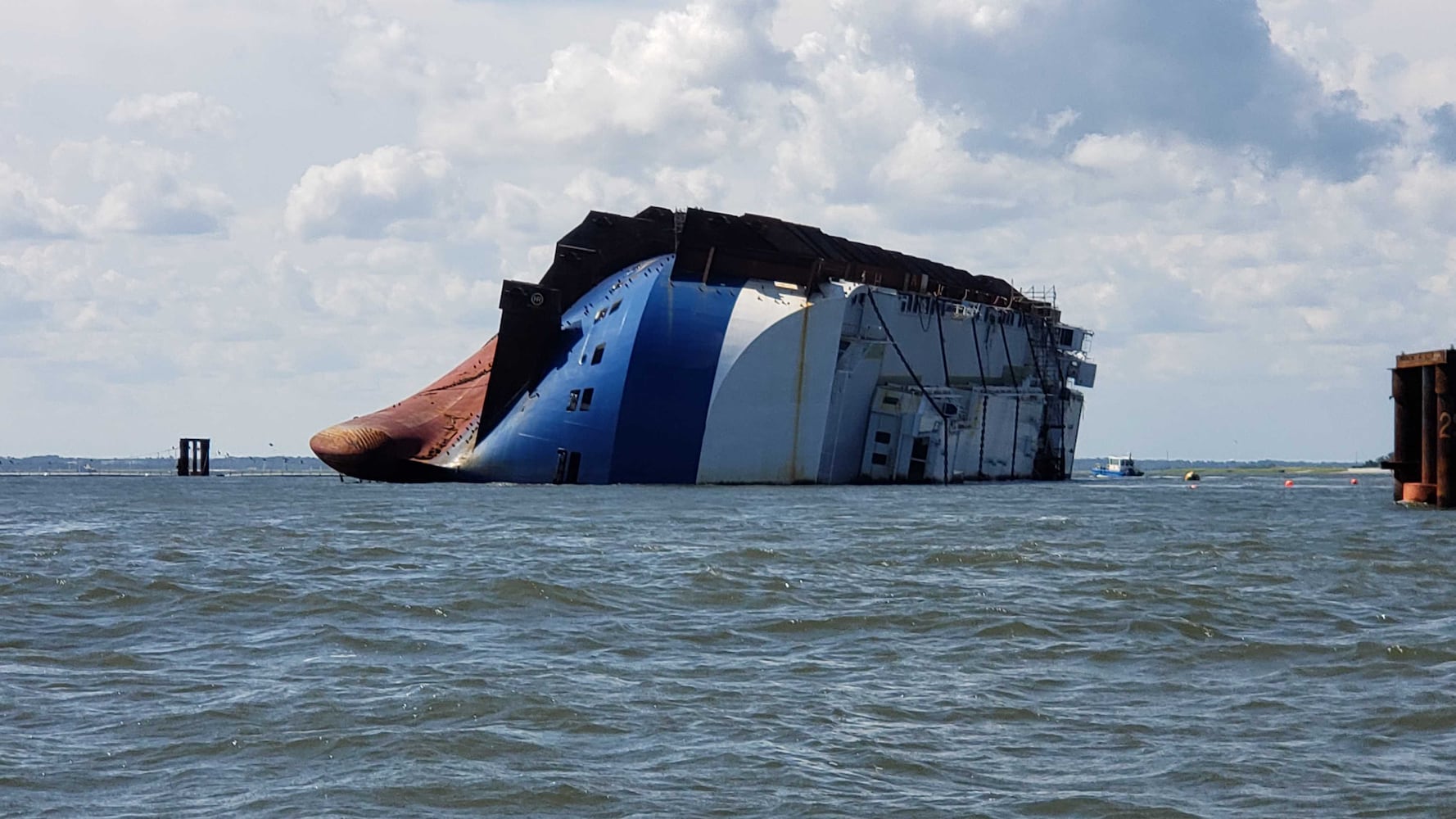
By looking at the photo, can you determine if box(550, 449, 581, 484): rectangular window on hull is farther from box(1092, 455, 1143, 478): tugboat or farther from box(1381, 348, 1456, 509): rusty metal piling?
box(1092, 455, 1143, 478): tugboat

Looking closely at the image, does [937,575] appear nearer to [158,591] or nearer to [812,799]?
[158,591]

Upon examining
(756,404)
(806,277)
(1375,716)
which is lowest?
(1375,716)

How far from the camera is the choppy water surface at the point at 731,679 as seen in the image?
32.4ft

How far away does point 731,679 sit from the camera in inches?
528

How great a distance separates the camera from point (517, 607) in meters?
17.9

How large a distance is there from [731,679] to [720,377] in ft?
119

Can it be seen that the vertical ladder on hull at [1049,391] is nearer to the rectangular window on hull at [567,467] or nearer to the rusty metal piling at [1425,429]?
the rectangular window on hull at [567,467]

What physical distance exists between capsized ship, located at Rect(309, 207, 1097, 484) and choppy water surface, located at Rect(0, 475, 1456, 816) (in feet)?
76.3

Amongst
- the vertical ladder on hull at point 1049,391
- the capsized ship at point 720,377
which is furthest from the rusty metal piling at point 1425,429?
the vertical ladder on hull at point 1049,391

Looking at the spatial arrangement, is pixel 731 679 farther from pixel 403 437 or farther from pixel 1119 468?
pixel 1119 468

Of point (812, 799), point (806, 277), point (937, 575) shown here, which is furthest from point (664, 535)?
point (806, 277)

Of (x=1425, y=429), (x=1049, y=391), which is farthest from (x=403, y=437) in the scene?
(x=1425, y=429)

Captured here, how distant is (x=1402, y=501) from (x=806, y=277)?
69.4 feet

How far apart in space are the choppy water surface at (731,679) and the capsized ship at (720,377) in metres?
23.3
